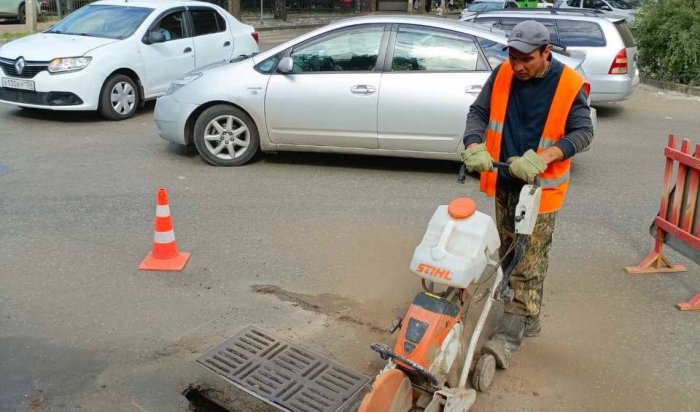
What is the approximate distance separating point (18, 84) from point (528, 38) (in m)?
8.37

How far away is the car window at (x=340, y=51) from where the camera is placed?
24.6 feet

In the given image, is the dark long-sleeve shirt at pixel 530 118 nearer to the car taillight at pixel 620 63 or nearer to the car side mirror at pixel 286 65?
the car side mirror at pixel 286 65

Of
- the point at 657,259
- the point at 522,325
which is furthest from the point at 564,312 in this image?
the point at 657,259

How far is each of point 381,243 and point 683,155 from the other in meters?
2.36

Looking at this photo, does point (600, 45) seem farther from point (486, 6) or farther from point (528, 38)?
point (486, 6)

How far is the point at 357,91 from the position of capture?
7355 millimetres

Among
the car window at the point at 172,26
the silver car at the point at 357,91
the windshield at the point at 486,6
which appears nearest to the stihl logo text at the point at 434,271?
the silver car at the point at 357,91

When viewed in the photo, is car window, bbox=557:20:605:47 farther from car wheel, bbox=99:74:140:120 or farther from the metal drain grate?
the metal drain grate

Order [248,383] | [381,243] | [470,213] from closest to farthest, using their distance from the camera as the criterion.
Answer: [470,213] < [248,383] < [381,243]

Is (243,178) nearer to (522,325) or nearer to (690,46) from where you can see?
(522,325)

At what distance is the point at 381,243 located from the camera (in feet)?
19.0

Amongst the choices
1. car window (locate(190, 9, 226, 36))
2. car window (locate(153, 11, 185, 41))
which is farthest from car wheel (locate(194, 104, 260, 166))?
car window (locate(190, 9, 226, 36))

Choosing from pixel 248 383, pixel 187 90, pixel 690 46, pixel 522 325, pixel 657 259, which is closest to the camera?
pixel 248 383

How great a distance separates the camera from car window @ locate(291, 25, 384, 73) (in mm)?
7500
